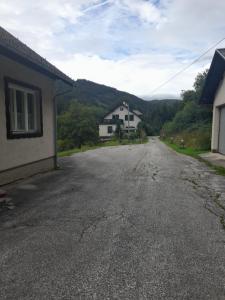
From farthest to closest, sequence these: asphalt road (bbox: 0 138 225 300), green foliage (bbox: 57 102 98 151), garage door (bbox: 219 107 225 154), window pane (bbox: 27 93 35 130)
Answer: green foliage (bbox: 57 102 98 151) → garage door (bbox: 219 107 225 154) → window pane (bbox: 27 93 35 130) → asphalt road (bbox: 0 138 225 300)

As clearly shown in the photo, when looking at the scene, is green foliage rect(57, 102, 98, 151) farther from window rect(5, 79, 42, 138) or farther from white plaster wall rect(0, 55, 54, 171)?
window rect(5, 79, 42, 138)

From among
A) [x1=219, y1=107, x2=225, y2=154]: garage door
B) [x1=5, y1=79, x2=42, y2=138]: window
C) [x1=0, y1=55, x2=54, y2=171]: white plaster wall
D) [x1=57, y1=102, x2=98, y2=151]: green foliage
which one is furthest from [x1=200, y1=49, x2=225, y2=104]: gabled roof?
[x1=57, y1=102, x2=98, y2=151]: green foliage

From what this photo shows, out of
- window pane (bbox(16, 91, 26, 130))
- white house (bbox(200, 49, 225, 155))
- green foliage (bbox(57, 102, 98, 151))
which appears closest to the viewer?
window pane (bbox(16, 91, 26, 130))

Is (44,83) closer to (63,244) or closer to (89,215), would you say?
(89,215)

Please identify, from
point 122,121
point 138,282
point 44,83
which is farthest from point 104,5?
point 122,121

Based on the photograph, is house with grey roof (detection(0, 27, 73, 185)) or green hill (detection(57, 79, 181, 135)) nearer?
house with grey roof (detection(0, 27, 73, 185))

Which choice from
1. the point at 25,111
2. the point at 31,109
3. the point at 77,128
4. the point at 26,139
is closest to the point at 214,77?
the point at 31,109

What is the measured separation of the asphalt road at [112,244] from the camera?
2.62 metres

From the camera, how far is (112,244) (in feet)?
11.7

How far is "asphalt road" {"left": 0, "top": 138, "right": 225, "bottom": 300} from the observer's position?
262 cm

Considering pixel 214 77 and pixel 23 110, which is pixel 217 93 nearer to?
pixel 214 77

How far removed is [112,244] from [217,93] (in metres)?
14.1

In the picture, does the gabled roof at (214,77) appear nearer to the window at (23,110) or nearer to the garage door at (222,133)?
the garage door at (222,133)

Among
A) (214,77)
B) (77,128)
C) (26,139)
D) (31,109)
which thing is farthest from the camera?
(77,128)
